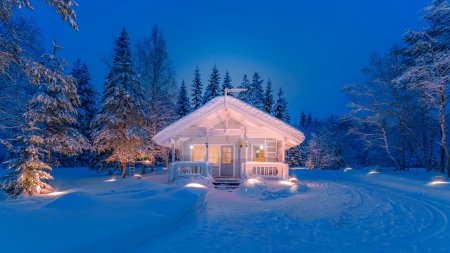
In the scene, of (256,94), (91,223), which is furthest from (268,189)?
(256,94)

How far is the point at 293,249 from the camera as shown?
4176 mm

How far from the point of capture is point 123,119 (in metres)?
15.4

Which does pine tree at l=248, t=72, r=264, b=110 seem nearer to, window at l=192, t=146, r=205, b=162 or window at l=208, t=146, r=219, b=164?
window at l=208, t=146, r=219, b=164

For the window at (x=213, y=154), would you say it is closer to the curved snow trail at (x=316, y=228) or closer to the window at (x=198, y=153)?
the window at (x=198, y=153)

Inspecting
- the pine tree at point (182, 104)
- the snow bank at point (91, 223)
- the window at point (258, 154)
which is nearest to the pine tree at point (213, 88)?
the pine tree at point (182, 104)

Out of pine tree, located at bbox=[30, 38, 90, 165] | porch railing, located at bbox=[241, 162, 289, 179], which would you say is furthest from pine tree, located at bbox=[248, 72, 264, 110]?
pine tree, located at bbox=[30, 38, 90, 165]

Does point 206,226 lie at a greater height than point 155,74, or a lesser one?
lesser

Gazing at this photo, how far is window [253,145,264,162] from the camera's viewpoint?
53.0 feet

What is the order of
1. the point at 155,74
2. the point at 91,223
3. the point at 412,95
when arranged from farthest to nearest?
the point at 155,74 < the point at 412,95 < the point at 91,223

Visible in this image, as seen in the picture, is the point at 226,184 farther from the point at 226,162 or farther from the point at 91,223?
the point at 91,223

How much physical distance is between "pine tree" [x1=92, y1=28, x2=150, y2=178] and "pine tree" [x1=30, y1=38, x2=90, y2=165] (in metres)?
2.09

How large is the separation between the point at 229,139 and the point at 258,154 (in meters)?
2.34

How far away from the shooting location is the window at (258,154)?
1616 centimetres

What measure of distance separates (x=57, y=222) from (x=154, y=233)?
5.26 feet
